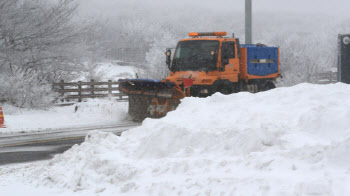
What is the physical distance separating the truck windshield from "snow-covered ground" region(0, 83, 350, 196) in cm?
594

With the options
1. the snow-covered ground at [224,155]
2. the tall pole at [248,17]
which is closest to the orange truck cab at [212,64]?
the tall pole at [248,17]

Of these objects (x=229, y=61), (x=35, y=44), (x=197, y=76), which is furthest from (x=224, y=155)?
(x=35, y=44)

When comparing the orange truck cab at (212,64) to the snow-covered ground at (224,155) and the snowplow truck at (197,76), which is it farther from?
the snow-covered ground at (224,155)

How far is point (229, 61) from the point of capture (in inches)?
571

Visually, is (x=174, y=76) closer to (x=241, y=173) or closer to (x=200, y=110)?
(x=200, y=110)

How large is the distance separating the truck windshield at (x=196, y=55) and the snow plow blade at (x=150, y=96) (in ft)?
3.63

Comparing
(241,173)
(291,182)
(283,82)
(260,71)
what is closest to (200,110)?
(241,173)

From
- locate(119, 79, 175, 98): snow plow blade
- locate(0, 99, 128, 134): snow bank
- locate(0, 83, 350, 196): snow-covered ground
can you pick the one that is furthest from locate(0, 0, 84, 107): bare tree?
locate(0, 83, 350, 196): snow-covered ground

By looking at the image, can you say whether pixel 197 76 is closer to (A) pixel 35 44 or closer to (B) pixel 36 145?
(B) pixel 36 145

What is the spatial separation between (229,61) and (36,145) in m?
6.82

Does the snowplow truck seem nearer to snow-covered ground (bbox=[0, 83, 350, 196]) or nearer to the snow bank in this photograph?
the snow bank

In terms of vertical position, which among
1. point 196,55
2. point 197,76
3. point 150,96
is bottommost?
point 150,96

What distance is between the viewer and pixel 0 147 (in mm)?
10828

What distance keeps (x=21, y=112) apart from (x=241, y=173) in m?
14.3
